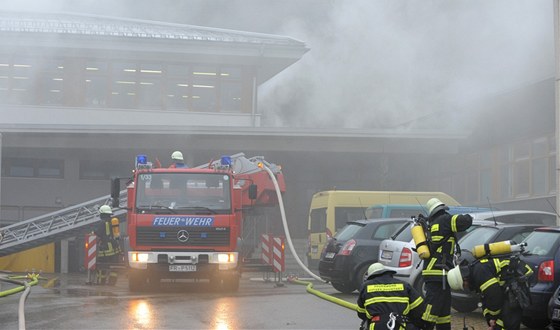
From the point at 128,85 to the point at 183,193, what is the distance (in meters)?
18.3

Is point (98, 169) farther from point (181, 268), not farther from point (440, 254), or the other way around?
point (440, 254)

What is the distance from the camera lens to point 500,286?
834cm

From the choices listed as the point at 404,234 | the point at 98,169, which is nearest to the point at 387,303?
the point at 404,234

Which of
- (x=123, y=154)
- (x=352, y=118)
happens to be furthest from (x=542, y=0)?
(x=123, y=154)

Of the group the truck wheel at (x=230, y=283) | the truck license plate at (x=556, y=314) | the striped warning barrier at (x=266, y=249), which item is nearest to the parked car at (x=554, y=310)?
the truck license plate at (x=556, y=314)

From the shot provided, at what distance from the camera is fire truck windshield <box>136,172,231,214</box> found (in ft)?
53.9

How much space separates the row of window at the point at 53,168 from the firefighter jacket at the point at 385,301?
28.5 meters

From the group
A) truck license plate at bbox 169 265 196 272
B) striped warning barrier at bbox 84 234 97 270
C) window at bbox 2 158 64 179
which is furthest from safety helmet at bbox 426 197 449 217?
window at bbox 2 158 64 179

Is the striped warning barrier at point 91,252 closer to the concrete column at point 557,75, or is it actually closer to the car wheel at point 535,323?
the concrete column at point 557,75

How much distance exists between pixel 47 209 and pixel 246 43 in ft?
32.3

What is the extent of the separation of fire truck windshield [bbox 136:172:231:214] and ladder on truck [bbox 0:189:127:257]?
28.0ft

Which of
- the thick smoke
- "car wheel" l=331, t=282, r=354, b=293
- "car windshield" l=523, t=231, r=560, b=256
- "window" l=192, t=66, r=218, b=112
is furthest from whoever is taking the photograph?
"window" l=192, t=66, r=218, b=112

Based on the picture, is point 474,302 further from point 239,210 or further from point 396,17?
point 396,17

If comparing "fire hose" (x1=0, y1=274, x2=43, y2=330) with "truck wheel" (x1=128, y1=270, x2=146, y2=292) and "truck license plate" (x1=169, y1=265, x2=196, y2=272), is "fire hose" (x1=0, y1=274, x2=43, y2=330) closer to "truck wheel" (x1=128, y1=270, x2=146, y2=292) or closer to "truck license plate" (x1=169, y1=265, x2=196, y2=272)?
"truck wheel" (x1=128, y1=270, x2=146, y2=292)
